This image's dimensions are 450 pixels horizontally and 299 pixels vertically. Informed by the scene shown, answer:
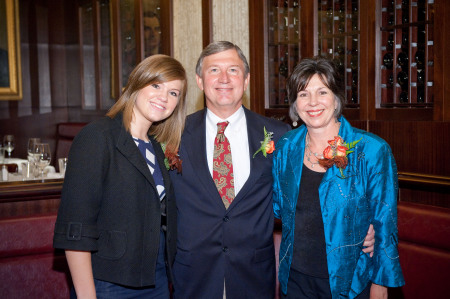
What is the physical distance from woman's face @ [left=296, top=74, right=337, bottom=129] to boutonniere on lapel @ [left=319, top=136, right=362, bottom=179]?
0.39 feet

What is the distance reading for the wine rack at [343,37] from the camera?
3574 mm

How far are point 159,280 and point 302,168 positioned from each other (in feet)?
2.50

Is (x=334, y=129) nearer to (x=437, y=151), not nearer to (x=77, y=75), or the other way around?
(x=437, y=151)

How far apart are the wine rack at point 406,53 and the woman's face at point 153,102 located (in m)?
1.87

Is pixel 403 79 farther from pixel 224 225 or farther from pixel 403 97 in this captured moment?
pixel 224 225

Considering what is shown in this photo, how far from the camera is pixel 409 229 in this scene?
2.42 metres

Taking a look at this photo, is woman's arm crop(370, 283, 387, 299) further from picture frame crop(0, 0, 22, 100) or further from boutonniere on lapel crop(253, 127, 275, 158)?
picture frame crop(0, 0, 22, 100)

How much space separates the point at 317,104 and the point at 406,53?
5.07 feet

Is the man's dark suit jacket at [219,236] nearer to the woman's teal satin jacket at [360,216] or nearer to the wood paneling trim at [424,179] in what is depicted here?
the woman's teal satin jacket at [360,216]

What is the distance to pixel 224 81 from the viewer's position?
2379 millimetres

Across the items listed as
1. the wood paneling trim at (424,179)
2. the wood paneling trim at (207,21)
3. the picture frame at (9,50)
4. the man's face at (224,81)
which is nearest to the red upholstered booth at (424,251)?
the wood paneling trim at (424,179)

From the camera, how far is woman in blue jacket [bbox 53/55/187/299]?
1.73 meters

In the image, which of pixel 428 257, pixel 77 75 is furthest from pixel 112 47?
pixel 428 257

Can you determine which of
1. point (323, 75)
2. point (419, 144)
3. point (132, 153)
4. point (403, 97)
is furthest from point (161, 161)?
point (403, 97)
